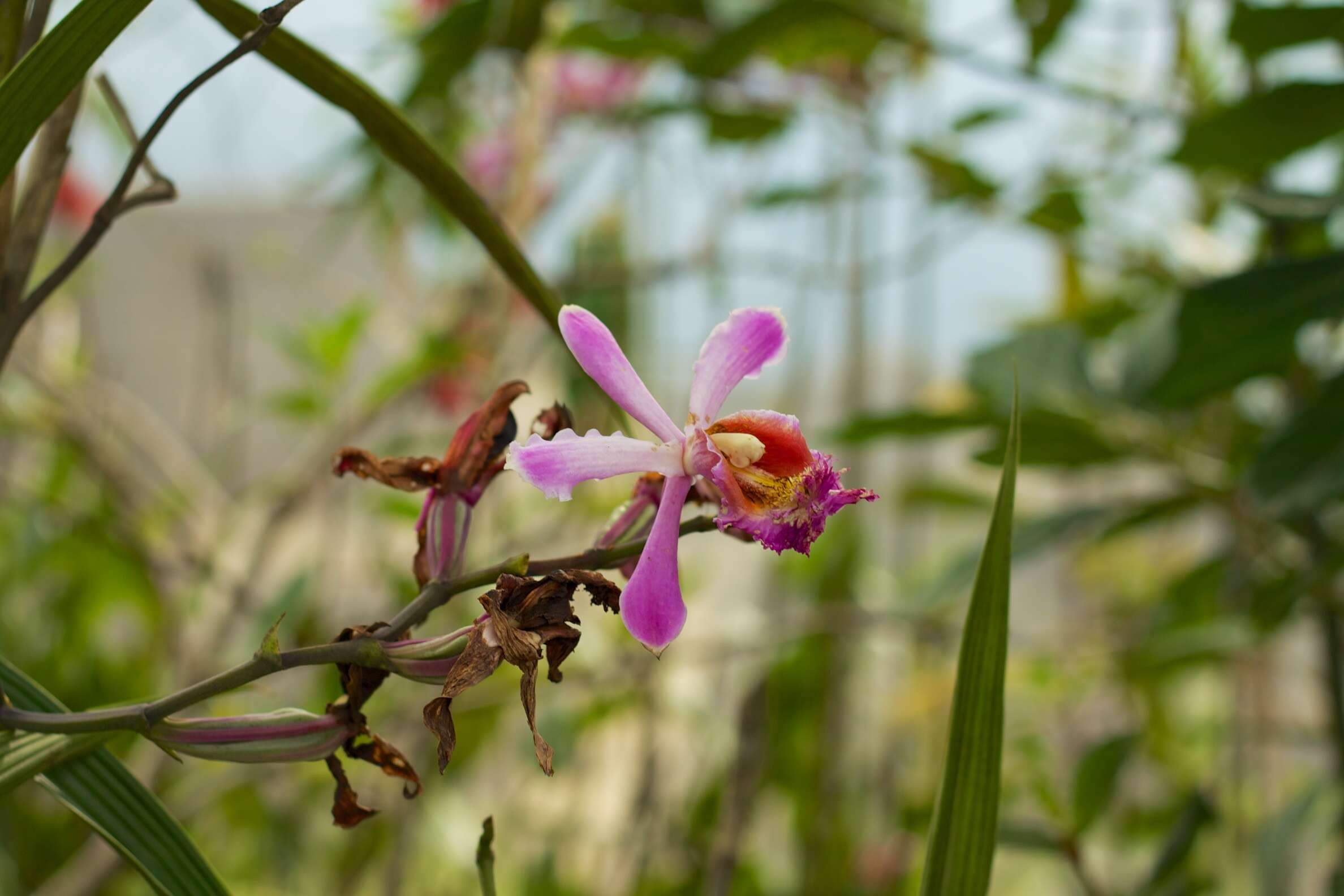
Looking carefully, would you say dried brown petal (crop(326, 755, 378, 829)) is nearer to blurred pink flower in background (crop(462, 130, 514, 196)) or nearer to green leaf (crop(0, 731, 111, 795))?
green leaf (crop(0, 731, 111, 795))

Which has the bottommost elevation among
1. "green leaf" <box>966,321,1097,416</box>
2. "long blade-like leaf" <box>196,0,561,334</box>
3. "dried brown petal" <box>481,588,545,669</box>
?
"dried brown petal" <box>481,588,545,669</box>

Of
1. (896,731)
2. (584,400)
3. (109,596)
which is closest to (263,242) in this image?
(109,596)

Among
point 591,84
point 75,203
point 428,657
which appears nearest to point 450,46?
point 428,657

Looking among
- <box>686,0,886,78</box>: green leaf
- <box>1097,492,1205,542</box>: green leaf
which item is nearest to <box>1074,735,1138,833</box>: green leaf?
<box>1097,492,1205,542</box>: green leaf

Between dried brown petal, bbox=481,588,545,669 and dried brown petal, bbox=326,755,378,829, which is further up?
dried brown petal, bbox=481,588,545,669

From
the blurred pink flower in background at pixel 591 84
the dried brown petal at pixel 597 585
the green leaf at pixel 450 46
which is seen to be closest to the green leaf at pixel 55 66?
the dried brown petal at pixel 597 585

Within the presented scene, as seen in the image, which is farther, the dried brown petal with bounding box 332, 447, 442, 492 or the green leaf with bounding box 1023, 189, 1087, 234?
the green leaf with bounding box 1023, 189, 1087, 234
